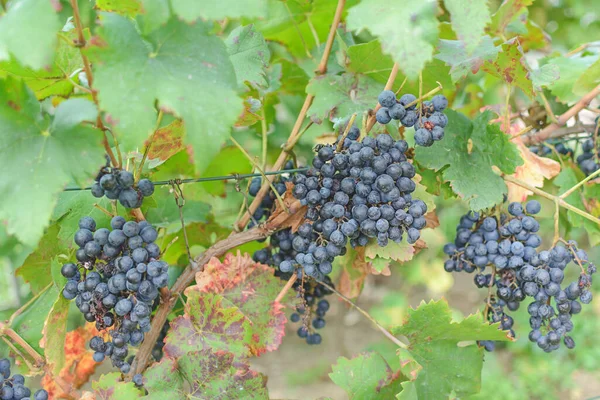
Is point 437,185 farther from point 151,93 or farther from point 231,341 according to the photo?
point 151,93

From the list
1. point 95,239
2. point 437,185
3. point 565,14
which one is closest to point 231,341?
point 95,239

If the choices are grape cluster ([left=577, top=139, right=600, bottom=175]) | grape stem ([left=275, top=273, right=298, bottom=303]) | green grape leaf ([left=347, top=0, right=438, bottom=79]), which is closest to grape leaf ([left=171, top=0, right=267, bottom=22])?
green grape leaf ([left=347, top=0, right=438, bottom=79])

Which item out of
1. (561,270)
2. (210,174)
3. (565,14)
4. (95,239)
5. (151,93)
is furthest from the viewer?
(565,14)

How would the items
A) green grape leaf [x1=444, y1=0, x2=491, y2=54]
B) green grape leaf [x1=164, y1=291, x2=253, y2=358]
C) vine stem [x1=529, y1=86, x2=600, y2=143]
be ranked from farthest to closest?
1. vine stem [x1=529, y1=86, x2=600, y2=143]
2. green grape leaf [x1=164, y1=291, x2=253, y2=358]
3. green grape leaf [x1=444, y1=0, x2=491, y2=54]

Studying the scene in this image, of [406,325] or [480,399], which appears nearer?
[406,325]

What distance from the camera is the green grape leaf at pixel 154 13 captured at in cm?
80

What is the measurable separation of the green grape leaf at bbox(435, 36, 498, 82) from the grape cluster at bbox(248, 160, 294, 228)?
44 centimetres

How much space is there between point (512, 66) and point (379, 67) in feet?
0.96

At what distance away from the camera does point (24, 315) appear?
1197mm

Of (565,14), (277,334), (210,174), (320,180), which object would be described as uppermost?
(320,180)

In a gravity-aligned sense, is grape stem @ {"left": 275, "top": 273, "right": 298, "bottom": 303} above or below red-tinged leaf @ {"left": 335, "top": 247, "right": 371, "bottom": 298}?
above

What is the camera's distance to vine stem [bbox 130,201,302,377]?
1168mm

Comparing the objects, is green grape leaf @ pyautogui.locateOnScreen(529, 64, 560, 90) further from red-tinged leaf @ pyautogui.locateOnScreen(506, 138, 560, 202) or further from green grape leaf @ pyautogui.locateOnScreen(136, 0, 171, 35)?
green grape leaf @ pyautogui.locateOnScreen(136, 0, 171, 35)

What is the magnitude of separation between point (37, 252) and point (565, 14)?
3498 millimetres
